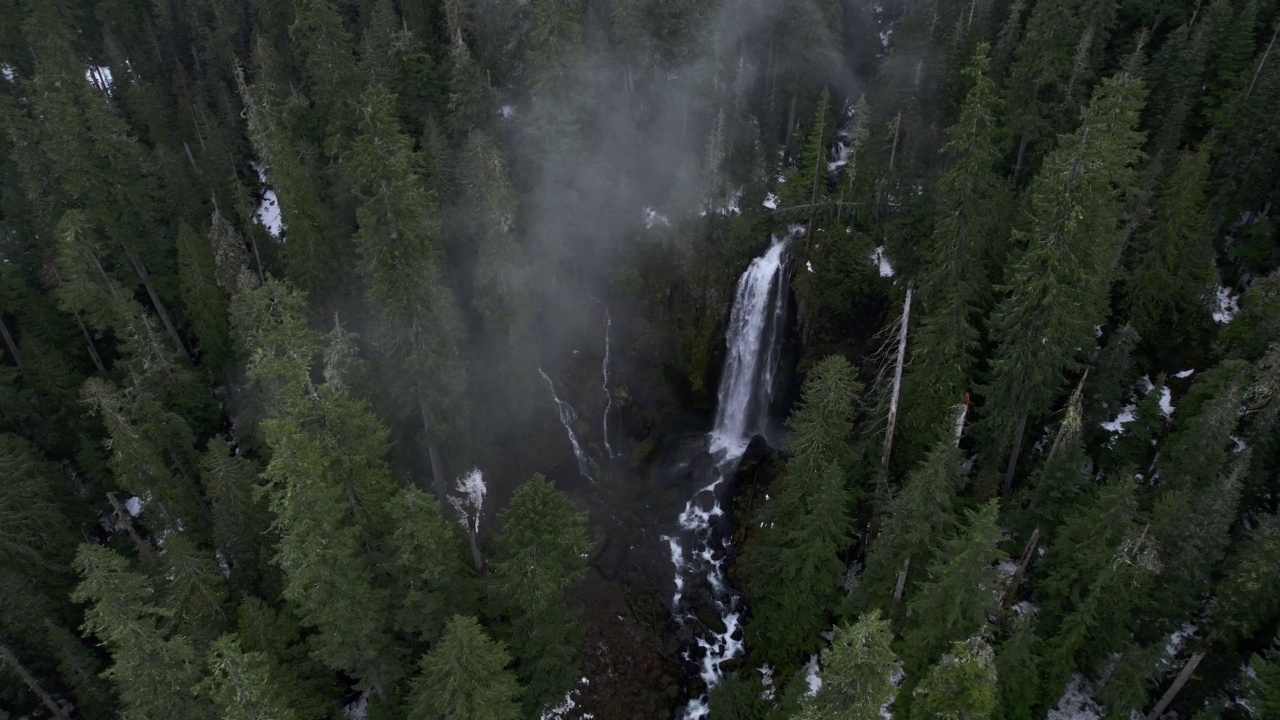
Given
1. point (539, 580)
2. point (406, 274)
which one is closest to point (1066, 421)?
point (539, 580)

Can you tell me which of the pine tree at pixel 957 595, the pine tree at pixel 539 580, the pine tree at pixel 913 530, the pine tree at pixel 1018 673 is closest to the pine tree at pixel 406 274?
the pine tree at pixel 539 580

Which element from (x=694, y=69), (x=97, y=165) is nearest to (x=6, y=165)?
(x=97, y=165)

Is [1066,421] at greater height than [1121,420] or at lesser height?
lesser

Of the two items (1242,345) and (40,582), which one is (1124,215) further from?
(40,582)

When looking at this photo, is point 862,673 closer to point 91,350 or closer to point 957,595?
point 957,595

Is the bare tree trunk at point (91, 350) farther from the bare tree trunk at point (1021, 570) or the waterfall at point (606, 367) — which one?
the bare tree trunk at point (1021, 570)

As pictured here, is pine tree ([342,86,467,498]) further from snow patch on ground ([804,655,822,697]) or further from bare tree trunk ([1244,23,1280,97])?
bare tree trunk ([1244,23,1280,97])
